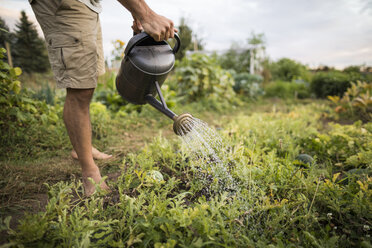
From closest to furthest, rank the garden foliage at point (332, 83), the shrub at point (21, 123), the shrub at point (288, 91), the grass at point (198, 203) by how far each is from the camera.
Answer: the grass at point (198, 203) < the shrub at point (21, 123) < the garden foliage at point (332, 83) < the shrub at point (288, 91)

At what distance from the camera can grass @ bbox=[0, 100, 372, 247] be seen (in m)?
1.05

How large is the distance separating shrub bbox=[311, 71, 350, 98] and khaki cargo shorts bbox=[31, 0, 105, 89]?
6.69 metres

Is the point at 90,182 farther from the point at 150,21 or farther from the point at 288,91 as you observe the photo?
the point at 288,91

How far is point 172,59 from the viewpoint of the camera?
1.53 meters

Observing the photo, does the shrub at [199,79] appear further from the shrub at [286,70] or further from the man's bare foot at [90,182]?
the shrub at [286,70]

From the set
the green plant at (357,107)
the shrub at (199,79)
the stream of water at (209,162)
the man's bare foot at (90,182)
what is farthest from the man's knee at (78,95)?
the green plant at (357,107)

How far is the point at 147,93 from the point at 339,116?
3.99 meters

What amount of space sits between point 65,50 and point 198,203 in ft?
4.19

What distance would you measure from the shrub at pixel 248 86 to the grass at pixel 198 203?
430cm

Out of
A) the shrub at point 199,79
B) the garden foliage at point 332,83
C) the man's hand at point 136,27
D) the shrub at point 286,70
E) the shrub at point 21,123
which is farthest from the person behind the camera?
the shrub at point 286,70

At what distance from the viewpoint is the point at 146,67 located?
1.42 m

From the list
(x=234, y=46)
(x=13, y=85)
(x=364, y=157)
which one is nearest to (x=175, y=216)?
(x=364, y=157)

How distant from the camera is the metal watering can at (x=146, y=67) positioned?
4.60ft

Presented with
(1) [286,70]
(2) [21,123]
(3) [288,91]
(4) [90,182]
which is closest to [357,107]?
(3) [288,91]
